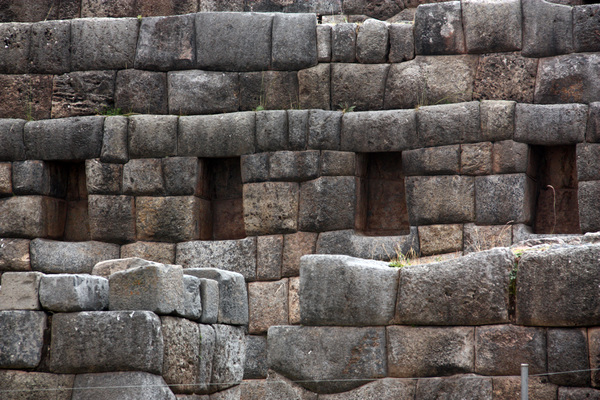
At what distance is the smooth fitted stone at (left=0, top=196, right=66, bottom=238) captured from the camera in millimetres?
11836

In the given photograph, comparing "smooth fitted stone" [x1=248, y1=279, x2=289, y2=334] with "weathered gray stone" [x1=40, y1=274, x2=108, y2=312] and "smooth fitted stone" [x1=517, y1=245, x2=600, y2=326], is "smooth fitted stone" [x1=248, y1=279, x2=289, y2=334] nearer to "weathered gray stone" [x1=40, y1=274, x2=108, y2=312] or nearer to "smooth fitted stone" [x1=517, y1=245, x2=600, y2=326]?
"weathered gray stone" [x1=40, y1=274, x2=108, y2=312]

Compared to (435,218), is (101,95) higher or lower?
higher

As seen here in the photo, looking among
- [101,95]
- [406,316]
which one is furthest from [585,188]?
[101,95]

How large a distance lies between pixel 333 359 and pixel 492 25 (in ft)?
19.1

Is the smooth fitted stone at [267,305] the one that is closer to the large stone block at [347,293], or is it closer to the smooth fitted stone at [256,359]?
the smooth fitted stone at [256,359]

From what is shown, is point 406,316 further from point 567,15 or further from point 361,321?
point 567,15

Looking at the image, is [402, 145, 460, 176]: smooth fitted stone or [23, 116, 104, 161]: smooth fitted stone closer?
[402, 145, 460, 176]: smooth fitted stone

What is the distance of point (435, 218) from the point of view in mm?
10805

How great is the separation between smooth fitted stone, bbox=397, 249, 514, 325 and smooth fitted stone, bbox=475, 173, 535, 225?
12.9ft

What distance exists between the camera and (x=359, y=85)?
1150 centimetres

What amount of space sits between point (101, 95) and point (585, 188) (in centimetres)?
653

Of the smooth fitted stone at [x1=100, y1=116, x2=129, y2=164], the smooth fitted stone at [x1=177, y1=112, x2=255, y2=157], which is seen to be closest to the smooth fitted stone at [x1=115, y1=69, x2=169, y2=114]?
the smooth fitted stone at [x1=100, y1=116, x2=129, y2=164]

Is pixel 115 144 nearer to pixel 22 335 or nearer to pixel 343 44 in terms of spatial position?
pixel 343 44

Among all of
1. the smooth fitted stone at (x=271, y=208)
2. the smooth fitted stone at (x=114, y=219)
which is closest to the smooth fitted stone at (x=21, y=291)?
the smooth fitted stone at (x=271, y=208)
